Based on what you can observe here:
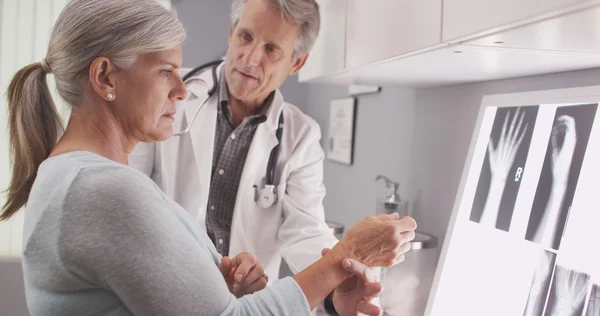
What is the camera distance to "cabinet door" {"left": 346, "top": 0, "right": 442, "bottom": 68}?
100 cm

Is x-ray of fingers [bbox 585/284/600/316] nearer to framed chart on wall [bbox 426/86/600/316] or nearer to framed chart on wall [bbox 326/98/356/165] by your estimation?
framed chart on wall [bbox 426/86/600/316]

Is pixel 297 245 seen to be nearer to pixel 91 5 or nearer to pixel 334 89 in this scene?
pixel 91 5

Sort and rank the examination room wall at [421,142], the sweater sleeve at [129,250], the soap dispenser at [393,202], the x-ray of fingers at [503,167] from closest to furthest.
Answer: the sweater sleeve at [129,250] → the x-ray of fingers at [503,167] → the examination room wall at [421,142] → the soap dispenser at [393,202]

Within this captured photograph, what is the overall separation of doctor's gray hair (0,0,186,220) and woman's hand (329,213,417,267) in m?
0.44

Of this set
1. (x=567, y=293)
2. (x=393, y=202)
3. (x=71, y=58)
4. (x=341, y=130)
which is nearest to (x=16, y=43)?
(x=341, y=130)

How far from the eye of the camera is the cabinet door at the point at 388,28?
3.28ft

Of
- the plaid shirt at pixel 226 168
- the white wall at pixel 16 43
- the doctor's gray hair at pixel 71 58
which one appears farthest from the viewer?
the white wall at pixel 16 43

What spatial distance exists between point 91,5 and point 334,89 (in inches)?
74.6

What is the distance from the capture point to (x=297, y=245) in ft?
4.99

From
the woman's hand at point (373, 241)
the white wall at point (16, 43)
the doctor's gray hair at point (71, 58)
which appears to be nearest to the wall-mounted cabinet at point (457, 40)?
the woman's hand at point (373, 241)

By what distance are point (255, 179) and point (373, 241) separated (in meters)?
0.66

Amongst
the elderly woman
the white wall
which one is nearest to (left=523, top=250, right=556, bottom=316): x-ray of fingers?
the elderly woman

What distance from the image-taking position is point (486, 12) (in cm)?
80

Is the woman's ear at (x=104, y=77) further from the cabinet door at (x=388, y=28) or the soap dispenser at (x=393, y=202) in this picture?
the soap dispenser at (x=393, y=202)
